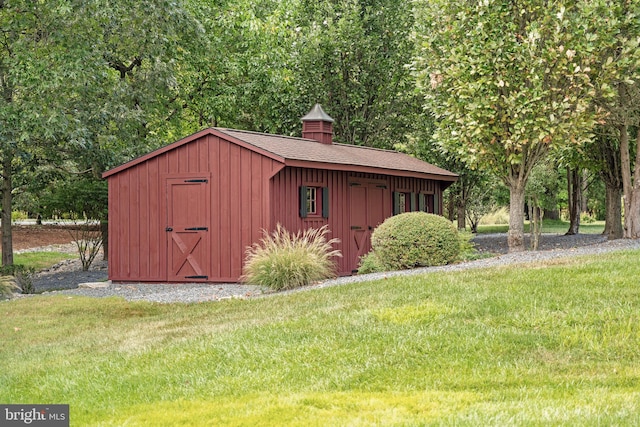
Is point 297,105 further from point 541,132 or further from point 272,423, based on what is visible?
point 272,423

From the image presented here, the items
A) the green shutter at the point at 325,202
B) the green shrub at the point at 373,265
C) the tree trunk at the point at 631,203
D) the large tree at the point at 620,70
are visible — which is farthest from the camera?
the green shutter at the point at 325,202

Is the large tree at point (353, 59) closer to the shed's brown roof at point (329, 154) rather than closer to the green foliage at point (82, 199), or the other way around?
the shed's brown roof at point (329, 154)

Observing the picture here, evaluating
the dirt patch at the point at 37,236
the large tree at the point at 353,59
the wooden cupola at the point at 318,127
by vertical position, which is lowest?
the dirt patch at the point at 37,236

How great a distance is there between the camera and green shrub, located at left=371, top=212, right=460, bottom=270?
49.8 feet

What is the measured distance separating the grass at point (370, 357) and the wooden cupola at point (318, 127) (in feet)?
33.0

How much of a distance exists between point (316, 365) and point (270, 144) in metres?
10.3

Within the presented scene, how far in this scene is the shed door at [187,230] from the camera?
17281 mm

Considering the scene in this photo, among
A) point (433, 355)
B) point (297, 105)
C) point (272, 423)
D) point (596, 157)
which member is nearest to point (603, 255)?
point (433, 355)

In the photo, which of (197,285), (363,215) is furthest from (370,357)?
(363,215)

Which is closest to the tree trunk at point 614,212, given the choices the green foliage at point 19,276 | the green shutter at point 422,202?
the green shutter at point 422,202

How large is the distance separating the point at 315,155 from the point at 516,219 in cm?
457

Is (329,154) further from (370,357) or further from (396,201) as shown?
(370,357)

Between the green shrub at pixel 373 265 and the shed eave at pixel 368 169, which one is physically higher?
the shed eave at pixel 368 169

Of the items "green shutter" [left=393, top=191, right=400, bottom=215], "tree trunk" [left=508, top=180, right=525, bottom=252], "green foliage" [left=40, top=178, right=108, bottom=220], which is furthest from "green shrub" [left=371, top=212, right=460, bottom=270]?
"green foliage" [left=40, top=178, right=108, bottom=220]
